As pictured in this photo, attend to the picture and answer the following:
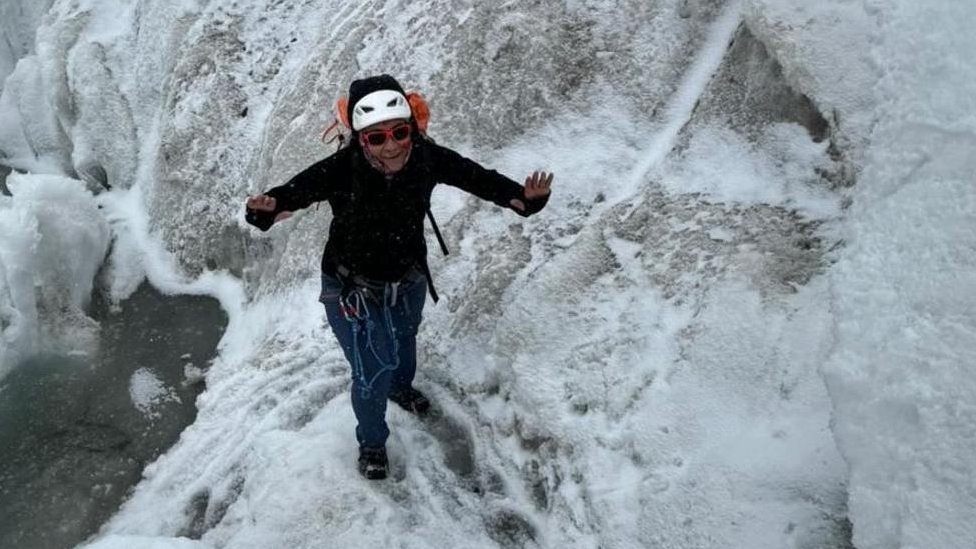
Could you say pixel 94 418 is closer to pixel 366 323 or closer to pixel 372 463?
pixel 372 463

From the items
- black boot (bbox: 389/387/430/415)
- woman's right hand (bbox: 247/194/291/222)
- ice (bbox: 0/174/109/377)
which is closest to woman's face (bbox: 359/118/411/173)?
woman's right hand (bbox: 247/194/291/222)

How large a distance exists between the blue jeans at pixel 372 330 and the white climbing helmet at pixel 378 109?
2.70ft

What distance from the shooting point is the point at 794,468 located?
137 inches

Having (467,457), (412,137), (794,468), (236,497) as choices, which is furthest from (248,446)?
(794,468)

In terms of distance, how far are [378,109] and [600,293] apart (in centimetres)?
191

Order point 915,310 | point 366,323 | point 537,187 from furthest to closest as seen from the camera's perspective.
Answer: point 366,323
point 537,187
point 915,310

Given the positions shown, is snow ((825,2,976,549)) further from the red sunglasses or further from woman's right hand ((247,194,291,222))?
woman's right hand ((247,194,291,222))

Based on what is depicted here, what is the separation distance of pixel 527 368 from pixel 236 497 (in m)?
Result: 1.88

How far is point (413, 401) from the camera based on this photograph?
486cm

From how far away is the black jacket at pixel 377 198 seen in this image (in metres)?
3.68

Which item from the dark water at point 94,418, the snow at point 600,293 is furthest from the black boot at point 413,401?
the dark water at point 94,418

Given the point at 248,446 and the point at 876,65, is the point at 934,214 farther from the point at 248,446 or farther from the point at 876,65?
the point at 248,446

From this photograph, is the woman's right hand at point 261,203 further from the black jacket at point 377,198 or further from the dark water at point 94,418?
the dark water at point 94,418

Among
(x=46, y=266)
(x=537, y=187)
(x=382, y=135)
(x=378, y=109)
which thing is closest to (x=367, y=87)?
(x=378, y=109)
